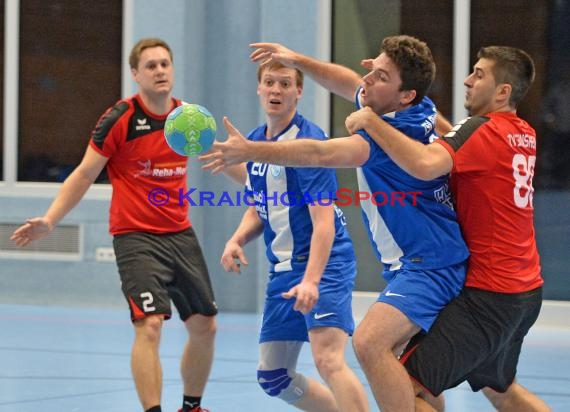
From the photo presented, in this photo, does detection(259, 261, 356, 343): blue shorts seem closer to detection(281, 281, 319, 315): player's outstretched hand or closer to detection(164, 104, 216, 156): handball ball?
detection(281, 281, 319, 315): player's outstretched hand

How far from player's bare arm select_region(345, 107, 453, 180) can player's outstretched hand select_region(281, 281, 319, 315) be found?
73 centimetres

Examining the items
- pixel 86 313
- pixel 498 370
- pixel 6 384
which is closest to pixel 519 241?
pixel 498 370

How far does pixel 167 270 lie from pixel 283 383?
950 mm

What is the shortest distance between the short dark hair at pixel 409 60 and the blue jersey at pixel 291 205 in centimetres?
77

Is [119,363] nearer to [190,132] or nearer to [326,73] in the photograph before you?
[326,73]

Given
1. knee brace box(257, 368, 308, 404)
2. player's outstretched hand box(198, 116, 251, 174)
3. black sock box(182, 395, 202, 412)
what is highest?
player's outstretched hand box(198, 116, 251, 174)

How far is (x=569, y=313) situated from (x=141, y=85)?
503cm

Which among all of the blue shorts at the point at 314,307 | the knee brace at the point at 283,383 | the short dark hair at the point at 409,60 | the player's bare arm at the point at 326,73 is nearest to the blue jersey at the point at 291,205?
the blue shorts at the point at 314,307

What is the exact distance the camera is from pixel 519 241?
15.0 ft

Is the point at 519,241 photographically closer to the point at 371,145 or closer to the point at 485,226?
the point at 485,226

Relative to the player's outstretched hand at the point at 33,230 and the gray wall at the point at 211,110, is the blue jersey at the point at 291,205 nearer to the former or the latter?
the player's outstretched hand at the point at 33,230

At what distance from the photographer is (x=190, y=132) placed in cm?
457

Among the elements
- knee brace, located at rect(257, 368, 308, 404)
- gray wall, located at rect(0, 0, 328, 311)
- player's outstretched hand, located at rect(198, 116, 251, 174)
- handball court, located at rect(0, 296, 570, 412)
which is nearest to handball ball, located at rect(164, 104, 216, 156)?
player's outstretched hand, located at rect(198, 116, 251, 174)

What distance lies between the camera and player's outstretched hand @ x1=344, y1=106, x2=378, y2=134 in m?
4.41
